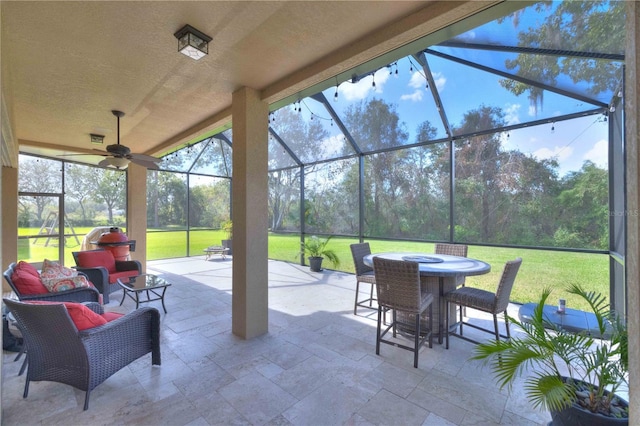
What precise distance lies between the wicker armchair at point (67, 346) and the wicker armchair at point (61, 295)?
1.14 metres

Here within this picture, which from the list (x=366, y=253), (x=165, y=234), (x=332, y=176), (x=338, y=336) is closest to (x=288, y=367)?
(x=338, y=336)

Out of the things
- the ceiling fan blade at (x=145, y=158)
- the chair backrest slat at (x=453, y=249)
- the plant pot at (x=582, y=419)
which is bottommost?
the plant pot at (x=582, y=419)

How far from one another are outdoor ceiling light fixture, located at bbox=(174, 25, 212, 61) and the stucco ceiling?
0.15 feet

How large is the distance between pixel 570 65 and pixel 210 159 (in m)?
8.77

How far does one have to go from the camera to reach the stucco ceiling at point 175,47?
184 centimetres

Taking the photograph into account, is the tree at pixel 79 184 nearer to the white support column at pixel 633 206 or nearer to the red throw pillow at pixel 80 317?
the red throw pillow at pixel 80 317

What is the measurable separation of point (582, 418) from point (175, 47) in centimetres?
360

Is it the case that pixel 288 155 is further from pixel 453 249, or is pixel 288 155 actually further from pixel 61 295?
pixel 61 295

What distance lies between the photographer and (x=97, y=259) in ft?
14.8

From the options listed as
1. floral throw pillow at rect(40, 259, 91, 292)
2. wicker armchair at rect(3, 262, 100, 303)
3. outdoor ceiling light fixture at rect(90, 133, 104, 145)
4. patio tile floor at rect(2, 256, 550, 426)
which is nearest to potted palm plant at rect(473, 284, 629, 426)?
patio tile floor at rect(2, 256, 550, 426)

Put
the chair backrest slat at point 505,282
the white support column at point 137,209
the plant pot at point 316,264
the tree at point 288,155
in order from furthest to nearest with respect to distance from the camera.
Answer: the plant pot at point 316,264 < the tree at point 288,155 < the white support column at point 137,209 < the chair backrest slat at point 505,282

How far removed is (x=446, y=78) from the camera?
412cm

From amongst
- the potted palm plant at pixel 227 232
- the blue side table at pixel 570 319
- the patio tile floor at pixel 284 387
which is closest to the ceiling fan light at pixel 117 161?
the patio tile floor at pixel 284 387

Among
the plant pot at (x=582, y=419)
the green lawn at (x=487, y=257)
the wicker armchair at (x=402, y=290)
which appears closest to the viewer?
the plant pot at (x=582, y=419)
